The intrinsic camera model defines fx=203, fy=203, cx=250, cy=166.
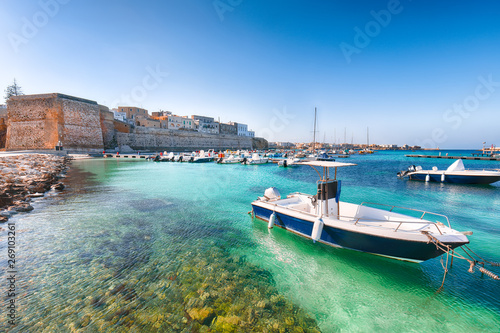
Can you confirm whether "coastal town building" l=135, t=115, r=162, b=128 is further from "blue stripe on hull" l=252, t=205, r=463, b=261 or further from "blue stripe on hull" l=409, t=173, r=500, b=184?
"blue stripe on hull" l=252, t=205, r=463, b=261

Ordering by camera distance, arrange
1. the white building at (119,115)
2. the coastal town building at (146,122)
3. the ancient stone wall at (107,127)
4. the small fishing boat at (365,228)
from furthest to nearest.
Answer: the coastal town building at (146,122) → the white building at (119,115) → the ancient stone wall at (107,127) → the small fishing boat at (365,228)

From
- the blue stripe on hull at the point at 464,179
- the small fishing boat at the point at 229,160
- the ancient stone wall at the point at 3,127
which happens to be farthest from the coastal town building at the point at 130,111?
the blue stripe on hull at the point at 464,179

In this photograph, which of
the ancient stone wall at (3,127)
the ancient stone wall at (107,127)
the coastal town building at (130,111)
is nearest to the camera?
the ancient stone wall at (3,127)

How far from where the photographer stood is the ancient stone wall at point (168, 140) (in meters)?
54.2

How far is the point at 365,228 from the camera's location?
17.2 feet

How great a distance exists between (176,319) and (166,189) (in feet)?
40.5

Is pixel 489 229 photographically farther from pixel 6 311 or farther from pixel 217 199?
pixel 6 311

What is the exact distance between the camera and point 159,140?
58.9m

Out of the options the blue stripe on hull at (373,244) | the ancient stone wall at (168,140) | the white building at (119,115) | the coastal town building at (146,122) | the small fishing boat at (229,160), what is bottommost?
the blue stripe on hull at (373,244)

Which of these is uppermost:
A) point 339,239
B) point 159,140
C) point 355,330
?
point 159,140

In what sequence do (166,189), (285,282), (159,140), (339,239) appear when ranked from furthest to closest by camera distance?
(159,140) → (166,189) → (339,239) → (285,282)

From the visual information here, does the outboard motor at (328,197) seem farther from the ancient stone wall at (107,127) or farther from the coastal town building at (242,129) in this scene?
the coastal town building at (242,129)

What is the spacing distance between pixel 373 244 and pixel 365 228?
0.45 meters

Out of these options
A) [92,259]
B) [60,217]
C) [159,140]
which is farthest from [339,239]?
[159,140]
